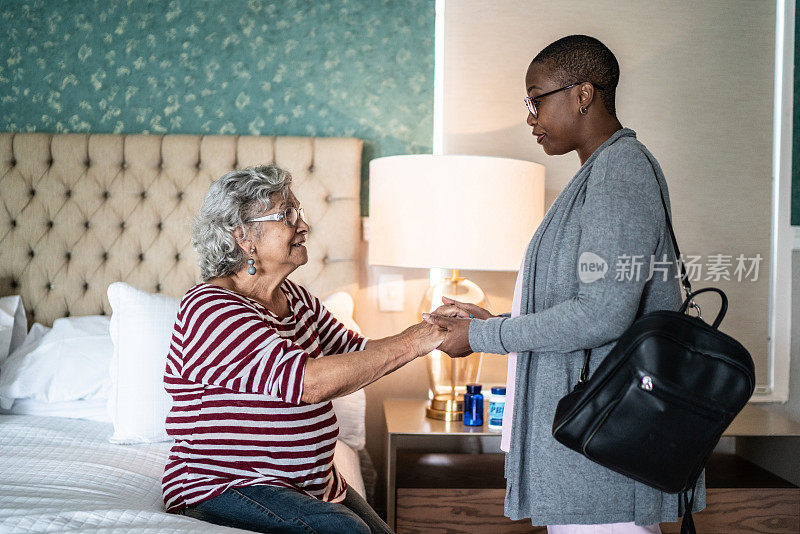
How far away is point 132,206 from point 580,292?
184 cm

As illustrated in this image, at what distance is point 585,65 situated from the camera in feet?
4.37

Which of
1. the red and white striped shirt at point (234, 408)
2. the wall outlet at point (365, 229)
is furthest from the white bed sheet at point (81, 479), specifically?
the wall outlet at point (365, 229)

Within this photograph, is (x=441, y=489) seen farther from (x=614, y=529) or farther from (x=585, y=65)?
(x=585, y=65)

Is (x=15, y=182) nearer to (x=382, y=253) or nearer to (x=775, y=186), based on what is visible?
(x=382, y=253)

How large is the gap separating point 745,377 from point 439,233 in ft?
3.43

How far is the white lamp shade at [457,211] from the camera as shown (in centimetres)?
202

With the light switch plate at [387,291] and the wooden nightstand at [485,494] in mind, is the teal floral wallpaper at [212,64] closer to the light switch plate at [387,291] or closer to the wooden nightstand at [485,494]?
the light switch plate at [387,291]

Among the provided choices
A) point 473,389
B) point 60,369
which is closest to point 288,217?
point 473,389

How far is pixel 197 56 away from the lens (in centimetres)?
254

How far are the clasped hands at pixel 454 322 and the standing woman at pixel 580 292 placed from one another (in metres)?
0.19

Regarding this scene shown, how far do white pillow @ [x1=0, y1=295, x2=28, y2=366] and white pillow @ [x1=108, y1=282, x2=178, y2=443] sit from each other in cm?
51

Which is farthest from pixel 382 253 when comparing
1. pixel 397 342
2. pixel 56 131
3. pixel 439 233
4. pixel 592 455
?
pixel 56 131

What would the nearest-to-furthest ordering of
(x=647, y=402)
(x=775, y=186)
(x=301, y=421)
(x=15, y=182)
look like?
(x=647, y=402), (x=301, y=421), (x=15, y=182), (x=775, y=186)

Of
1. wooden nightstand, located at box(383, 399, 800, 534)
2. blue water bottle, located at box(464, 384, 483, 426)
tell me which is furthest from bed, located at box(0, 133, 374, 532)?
blue water bottle, located at box(464, 384, 483, 426)
